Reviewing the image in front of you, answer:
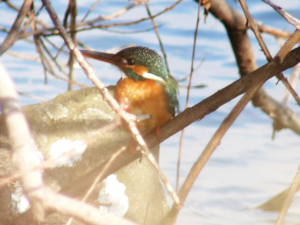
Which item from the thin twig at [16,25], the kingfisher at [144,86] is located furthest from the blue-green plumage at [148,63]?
the thin twig at [16,25]

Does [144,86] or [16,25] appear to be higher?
[16,25]

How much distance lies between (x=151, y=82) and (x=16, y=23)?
0.61 metres

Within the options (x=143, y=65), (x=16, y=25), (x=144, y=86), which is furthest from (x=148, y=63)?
(x=16, y=25)

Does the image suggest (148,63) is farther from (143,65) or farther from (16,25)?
(16,25)

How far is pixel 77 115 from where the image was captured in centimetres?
242

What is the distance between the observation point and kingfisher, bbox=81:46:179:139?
1752 mm

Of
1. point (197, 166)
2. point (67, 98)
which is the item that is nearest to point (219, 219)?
point (67, 98)

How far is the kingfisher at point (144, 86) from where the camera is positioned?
69.0 inches

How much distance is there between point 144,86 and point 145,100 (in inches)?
3.2

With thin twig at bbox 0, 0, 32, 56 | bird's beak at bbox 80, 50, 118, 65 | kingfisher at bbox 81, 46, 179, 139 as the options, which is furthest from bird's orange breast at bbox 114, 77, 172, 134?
thin twig at bbox 0, 0, 32, 56

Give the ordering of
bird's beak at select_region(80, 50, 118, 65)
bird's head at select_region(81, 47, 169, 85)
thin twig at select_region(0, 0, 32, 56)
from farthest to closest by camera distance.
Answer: bird's head at select_region(81, 47, 169, 85), bird's beak at select_region(80, 50, 118, 65), thin twig at select_region(0, 0, 32, 56)

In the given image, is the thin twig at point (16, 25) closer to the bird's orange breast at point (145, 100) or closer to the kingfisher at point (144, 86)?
the kingfisher at point (144, 86)

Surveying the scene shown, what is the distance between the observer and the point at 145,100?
179 centimetres

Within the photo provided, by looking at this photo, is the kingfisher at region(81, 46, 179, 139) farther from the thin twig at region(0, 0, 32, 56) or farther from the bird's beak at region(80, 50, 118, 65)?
the thin twig at region(0, 0, 32, 56)
